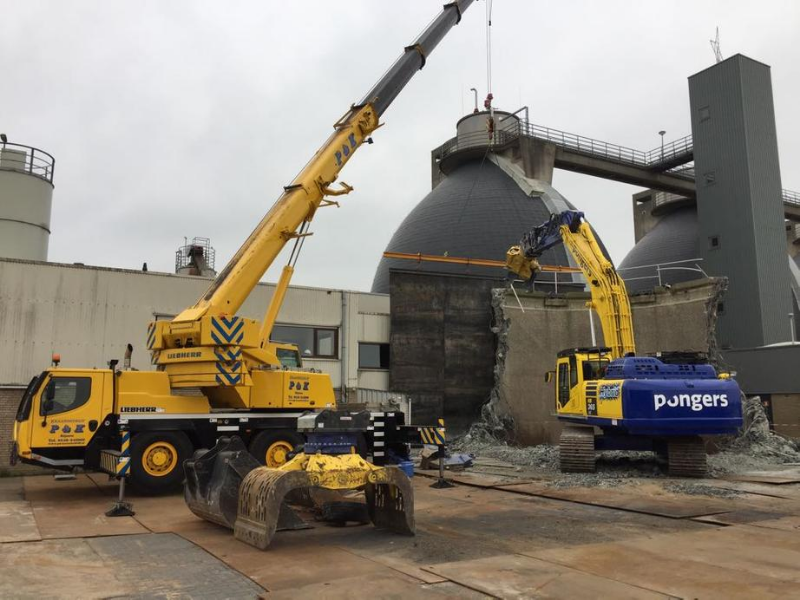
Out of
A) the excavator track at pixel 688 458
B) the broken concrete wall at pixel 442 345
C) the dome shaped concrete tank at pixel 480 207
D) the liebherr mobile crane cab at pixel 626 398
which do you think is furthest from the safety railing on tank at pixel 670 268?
the excavator track at pixel 688 458

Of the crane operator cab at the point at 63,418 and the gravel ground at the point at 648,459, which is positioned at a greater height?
the crane operator cab at the point at 63,418

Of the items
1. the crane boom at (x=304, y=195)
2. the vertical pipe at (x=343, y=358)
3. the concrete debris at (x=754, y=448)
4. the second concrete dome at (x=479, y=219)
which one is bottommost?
the concrete debris at (x=754, y=448)

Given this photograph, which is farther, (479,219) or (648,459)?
(479,219)

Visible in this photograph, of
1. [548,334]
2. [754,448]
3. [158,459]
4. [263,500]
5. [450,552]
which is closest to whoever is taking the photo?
[450,552]

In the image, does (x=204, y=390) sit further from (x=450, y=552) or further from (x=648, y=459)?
(x=648, y=459)

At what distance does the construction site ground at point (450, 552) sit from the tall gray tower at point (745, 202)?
67.9ft

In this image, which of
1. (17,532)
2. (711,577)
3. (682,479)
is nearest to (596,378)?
(682,479)

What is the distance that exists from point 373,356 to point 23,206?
522 inches

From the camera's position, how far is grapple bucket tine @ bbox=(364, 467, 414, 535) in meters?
8.49

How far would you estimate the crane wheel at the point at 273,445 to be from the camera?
14125 millimetres

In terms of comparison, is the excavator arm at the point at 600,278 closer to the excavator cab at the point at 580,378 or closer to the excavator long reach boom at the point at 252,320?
the excavator cab at the point at 580,378

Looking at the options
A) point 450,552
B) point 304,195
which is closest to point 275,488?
point 450,552

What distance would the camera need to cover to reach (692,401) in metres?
14.5

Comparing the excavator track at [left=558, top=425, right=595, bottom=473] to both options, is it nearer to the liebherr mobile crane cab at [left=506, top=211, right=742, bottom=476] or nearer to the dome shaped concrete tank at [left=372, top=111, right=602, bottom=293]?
the liebherr mobile crane cab at [left=506, top=211, right=742, bottom=476]
